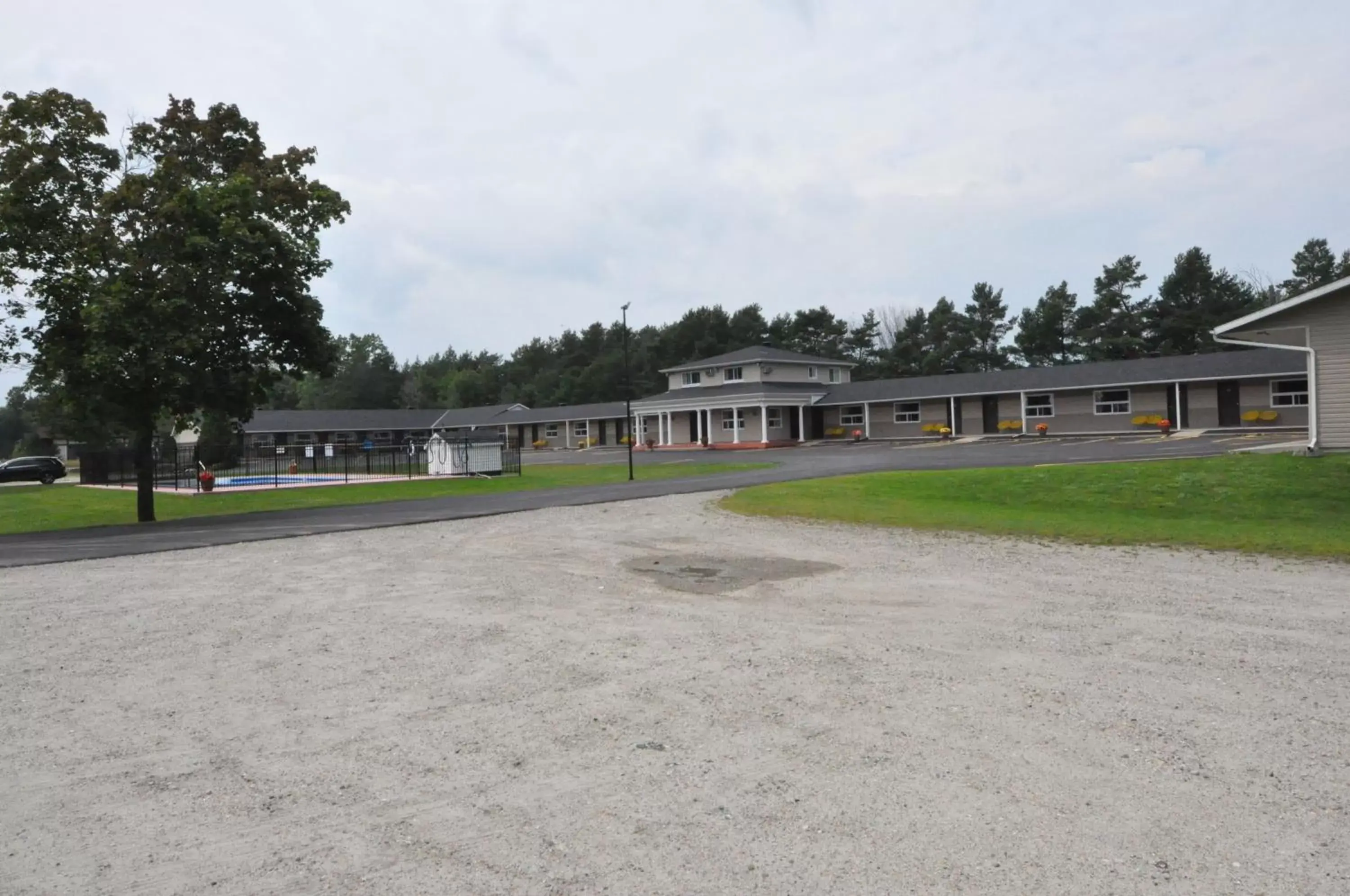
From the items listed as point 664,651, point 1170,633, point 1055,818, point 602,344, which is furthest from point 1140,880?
point 602,344

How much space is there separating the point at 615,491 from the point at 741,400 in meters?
33.6

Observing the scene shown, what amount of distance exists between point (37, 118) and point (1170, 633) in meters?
26.1

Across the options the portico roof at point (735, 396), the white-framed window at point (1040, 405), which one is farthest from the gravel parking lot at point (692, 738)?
the portico roof at point (735, 396)

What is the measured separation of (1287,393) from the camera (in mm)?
42031

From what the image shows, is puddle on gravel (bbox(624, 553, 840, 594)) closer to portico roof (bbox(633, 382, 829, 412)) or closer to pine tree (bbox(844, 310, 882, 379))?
portico roof (bbox(633, 382, 829, 412))

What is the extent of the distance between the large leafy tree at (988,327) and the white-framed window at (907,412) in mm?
28460

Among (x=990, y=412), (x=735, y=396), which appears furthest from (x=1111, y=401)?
(x=735, y=396)

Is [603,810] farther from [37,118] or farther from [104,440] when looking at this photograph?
[104,440]

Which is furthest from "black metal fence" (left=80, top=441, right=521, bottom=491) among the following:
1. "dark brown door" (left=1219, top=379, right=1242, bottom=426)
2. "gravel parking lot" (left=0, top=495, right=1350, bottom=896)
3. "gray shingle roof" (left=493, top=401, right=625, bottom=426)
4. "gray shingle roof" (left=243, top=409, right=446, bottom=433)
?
"dark brown door" (left=1219, top=379, right=1242, bottom=426)

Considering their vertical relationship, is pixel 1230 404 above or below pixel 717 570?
above

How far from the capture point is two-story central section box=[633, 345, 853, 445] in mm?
59281

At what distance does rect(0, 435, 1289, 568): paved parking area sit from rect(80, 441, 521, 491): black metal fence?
660 cm

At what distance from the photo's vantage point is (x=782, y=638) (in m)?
7.77

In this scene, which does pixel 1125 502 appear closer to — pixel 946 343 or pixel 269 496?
pixel 269 496
